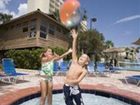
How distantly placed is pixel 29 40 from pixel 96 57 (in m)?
10.5

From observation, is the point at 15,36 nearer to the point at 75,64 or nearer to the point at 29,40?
the point at 29,40

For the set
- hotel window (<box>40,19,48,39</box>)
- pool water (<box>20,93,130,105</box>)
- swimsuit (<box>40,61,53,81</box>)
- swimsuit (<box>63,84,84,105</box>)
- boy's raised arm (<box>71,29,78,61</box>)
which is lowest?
pool water (<box>20,93,130,105</box>)

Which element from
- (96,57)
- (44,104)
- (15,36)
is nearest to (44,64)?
(44,104)

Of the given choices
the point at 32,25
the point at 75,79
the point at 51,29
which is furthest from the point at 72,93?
the point at 51,29

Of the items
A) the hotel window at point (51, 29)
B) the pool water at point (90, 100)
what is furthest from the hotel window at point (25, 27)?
the pool water at point (90, 100)

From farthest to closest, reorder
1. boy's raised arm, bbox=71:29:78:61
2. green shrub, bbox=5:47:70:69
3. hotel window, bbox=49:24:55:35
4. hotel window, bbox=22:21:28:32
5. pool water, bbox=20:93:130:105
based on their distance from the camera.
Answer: hotel window, bbox=49:24:55:35
hotel window, bbox=22:21:28:32
green shrub, bbox=5:47:70:69
pool water, bbox=20:93:130:105
boy's raised arm, bbox=71:29:78:61

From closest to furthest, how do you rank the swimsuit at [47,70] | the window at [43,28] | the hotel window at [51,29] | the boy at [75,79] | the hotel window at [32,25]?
the boy at [75,79] → the swimsuit at [47,70] → the hotel window at [32,25] → the window at [43,28] → the hotel window at [51,29]

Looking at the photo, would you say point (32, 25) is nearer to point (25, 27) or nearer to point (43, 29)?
point (43, 29)

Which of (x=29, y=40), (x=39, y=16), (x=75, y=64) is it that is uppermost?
(x=39, y=16)

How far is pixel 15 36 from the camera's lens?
2892cm

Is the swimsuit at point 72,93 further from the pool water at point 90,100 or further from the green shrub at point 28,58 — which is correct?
the green shrub at point 28,58

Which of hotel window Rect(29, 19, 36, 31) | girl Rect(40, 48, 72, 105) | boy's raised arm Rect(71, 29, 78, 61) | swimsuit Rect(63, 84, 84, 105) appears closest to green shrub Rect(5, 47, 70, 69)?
hotel window Rect(29, 19, 36, 31)

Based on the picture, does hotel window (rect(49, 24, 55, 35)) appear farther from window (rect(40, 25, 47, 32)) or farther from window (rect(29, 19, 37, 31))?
window (rect(29, 19, 37, 31))

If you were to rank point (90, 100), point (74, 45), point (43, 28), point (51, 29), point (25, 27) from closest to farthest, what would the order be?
point (74, 45) → point (90, 100) → point (43, 28) → point (25, 27) → point (51, 29)
